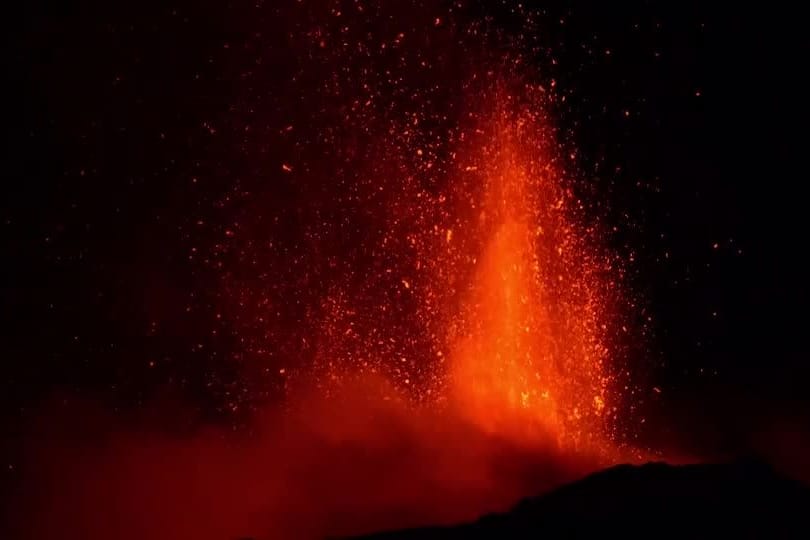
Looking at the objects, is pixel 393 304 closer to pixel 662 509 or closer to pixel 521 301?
pixel 521 301

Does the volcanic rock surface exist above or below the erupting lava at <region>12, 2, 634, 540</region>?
below

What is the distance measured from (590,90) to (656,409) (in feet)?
14.8

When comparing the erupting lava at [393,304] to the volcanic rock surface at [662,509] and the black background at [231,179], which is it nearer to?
the black background at [231,179]

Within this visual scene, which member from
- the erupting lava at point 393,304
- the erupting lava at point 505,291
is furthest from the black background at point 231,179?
the erupting lava at point 505,291

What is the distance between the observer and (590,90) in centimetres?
1276

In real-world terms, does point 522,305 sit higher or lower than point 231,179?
lower

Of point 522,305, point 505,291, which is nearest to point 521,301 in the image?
point 522,305

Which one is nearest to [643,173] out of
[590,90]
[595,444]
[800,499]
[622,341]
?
[590,90]

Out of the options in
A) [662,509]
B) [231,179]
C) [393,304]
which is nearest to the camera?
[662,509]

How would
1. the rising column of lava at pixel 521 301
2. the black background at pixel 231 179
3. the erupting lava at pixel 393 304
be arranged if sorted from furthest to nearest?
the black background at pixel 231 179, the rising column of lava at pixel 521 301, the erupting lava at pixel 393 304

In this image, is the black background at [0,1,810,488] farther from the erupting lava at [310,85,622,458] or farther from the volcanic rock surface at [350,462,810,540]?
the volcanic rock surface at [350,462,810,540]

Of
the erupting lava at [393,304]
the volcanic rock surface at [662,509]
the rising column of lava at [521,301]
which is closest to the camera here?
the volcanic rock surface at [662,509]

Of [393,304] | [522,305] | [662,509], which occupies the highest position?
[393,304]

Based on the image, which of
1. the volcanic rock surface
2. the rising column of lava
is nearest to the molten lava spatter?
the rising column of lava
